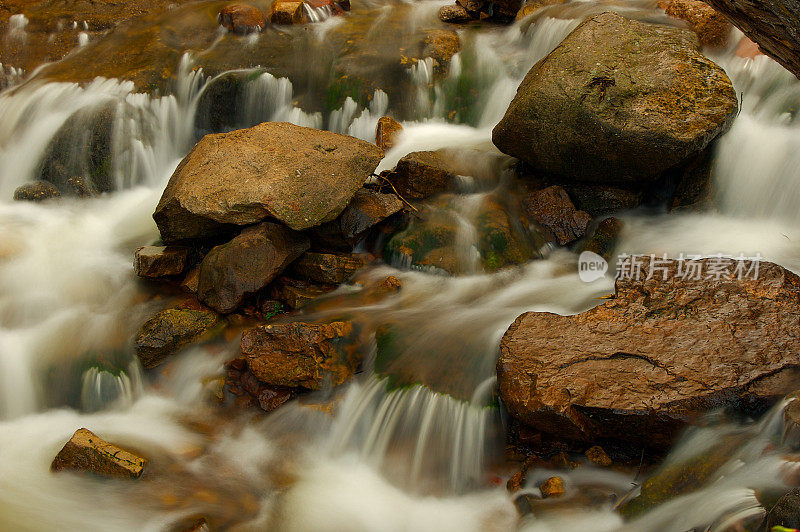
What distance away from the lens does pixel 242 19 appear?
29.9ft

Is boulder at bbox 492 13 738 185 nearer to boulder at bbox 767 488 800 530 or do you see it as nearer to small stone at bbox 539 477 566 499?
small stone at bbox 539 477 566 499

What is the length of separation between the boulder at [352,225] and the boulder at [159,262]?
3.89 feet

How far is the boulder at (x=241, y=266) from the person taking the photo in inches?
208

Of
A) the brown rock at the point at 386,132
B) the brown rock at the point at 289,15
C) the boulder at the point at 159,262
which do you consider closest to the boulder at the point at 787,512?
the boulder at the point at 159,262

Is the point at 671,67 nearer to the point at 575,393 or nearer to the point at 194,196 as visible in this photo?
the point at 575,393

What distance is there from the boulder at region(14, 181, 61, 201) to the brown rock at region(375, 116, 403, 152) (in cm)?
365

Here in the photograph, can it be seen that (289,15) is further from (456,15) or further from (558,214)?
(558,214)

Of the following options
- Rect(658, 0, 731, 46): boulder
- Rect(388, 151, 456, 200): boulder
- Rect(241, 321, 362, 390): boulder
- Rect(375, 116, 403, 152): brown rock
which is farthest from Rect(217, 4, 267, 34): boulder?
Rect(241, 321, 362, 390): boulder

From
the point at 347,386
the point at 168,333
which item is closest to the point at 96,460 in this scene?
the point at 168,333

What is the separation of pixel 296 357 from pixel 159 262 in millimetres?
1800

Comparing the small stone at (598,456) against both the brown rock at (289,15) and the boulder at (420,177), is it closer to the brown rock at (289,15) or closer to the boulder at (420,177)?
the boulder at (420,177)

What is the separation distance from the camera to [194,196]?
5.43 meters

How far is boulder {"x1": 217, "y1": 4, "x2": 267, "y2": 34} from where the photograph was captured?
9078 mm

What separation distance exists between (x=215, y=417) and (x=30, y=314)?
85.9 inches
